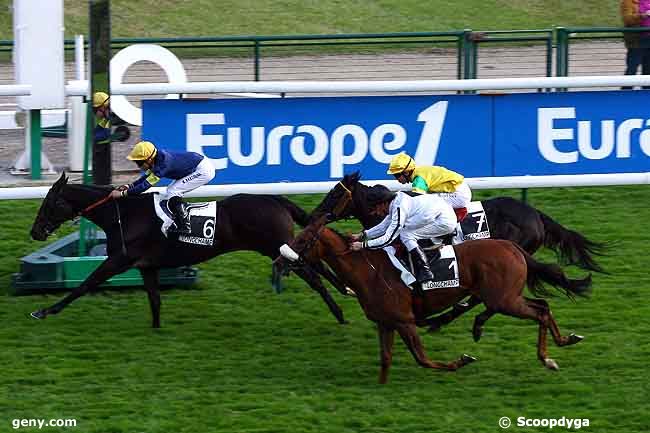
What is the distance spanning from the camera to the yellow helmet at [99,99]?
1062 centimetres

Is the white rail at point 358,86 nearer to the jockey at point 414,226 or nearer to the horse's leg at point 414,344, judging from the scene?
the jockey at point 414,226

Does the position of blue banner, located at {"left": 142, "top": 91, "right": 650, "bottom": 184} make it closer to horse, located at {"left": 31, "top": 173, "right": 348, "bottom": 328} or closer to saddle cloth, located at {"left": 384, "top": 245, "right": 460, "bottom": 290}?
horse, located at {"left": 31, "top": 173, "right": 348, "bottom": 328}

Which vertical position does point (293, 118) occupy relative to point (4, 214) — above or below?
above

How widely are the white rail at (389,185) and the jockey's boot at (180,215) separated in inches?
12.5

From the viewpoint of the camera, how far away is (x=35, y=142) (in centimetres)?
1154

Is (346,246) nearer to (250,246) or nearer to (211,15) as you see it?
(250,246)

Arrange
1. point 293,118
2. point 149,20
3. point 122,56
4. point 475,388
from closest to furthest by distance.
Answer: point 475,388, point 293,118, point 122,56, point 149,20

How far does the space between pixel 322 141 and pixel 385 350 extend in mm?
2925

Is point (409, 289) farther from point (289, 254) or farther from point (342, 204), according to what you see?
point (289, 254)

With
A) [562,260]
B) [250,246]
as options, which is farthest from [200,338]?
[562,260]

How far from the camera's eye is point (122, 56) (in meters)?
14.6

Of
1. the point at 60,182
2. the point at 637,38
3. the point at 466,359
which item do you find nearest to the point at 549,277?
the point at 466,359

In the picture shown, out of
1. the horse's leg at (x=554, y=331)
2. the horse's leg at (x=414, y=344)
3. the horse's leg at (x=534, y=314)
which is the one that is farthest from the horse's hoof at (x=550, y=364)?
the horse's leg at (x=414, y=344)

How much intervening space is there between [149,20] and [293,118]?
33.9 feet
